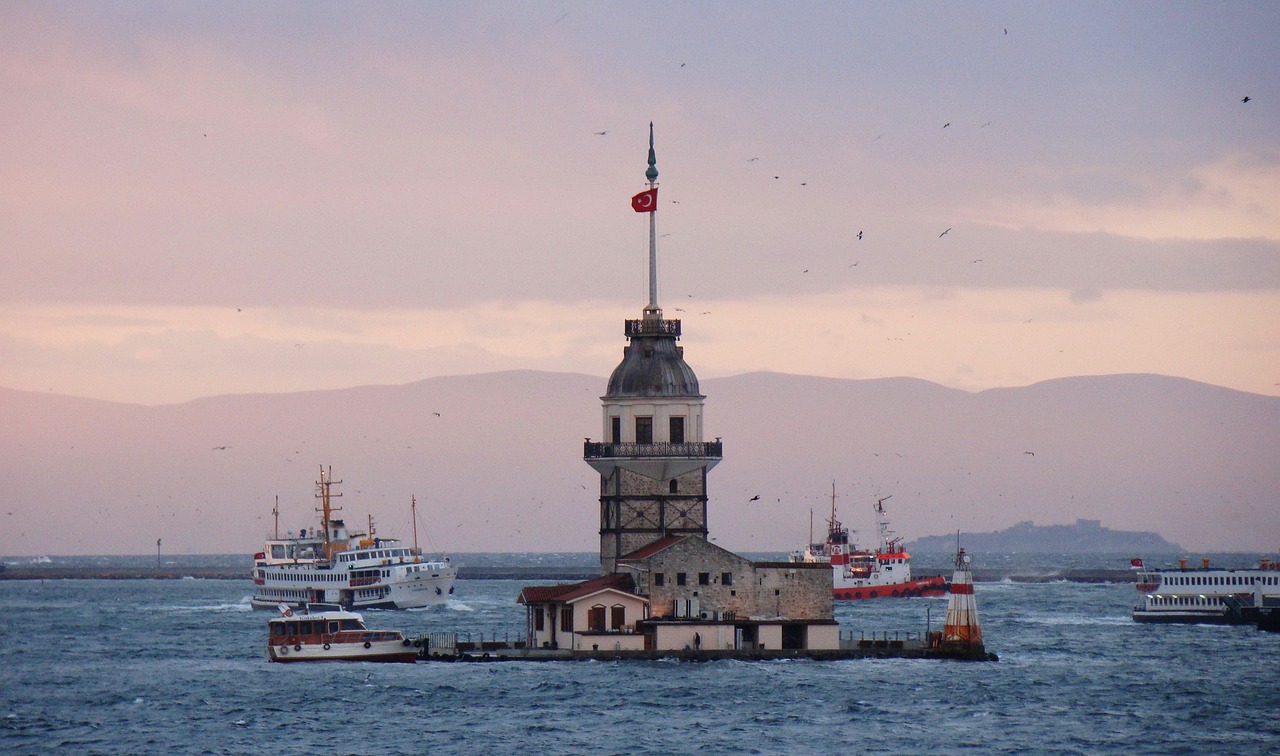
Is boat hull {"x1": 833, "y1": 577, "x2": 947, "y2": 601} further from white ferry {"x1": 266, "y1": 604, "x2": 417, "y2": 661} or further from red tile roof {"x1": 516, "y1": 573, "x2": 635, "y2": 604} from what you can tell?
red tile roof {"x1": 516, "y1": 573, "x2": 635, "y2": 604}

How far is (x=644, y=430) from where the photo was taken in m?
77.1

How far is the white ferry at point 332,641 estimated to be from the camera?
78688mm

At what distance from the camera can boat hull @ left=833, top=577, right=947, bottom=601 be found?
160 m

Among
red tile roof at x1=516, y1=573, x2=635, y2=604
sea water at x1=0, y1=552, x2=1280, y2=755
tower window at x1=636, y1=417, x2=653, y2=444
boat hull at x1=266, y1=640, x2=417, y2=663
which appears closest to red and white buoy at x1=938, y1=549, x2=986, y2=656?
sea water at x1=0, y1=552, x2=1280, y2=755

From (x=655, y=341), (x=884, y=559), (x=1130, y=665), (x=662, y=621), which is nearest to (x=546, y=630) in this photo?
(x=662, y=621)

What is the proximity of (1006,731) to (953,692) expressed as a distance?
350 inches

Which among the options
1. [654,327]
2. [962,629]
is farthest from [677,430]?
[962,629]

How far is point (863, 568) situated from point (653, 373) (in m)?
86.0

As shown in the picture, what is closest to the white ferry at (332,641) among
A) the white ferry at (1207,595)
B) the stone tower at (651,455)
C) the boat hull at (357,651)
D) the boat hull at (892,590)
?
the boat hull at (357,651)

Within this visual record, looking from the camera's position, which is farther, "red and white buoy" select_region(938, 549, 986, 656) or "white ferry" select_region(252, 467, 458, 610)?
"white ferry" select_region(252, 467, 458, 610)

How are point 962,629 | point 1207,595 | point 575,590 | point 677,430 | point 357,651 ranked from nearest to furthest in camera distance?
point 575,590 → point 962,629 → point 677,430 → point 357,651 → point 1207,595

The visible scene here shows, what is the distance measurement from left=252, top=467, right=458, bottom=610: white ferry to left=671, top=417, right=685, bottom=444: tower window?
6925cm

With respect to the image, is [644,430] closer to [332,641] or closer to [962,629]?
[962,629]

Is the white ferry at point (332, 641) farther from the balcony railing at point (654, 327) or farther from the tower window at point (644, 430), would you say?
the balcony railing at point (654, 327)
